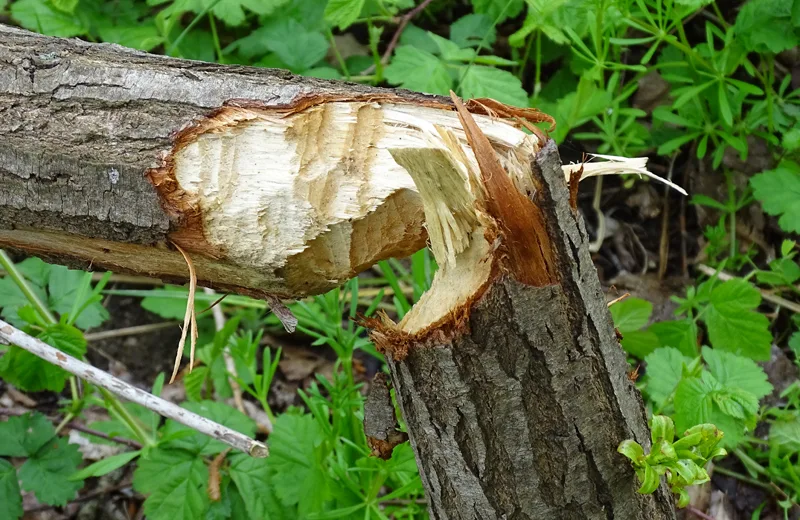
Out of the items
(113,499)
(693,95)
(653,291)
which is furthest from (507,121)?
(113,499)

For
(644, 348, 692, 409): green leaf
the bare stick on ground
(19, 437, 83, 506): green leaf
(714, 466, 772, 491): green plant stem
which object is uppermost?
the bare stick on ground

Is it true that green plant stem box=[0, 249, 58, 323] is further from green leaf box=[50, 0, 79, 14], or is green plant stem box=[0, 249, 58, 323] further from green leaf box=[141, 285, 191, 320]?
green leaf box=[50, 0, 79, 14]

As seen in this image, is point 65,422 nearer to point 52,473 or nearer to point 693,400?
point 52,473

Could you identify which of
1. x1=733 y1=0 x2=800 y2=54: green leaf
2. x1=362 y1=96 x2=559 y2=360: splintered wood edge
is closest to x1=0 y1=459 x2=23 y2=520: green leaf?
x1=362 y1=96 x2=559 y2=360: splintered wood edge

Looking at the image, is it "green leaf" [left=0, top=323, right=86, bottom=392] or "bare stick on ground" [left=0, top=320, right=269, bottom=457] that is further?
"green leaf" [left=0, top=323, right=86, bottom=392]

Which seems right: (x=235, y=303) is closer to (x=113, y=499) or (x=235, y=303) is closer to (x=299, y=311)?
(x=299, y=311)

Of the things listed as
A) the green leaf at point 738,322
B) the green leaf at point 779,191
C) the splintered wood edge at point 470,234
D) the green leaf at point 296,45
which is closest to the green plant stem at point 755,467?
the green leaf at point 738,322
